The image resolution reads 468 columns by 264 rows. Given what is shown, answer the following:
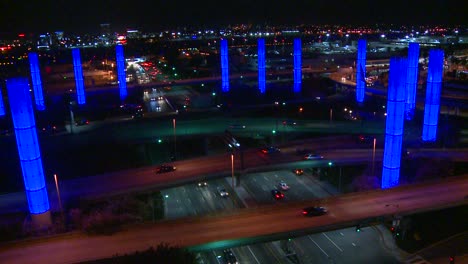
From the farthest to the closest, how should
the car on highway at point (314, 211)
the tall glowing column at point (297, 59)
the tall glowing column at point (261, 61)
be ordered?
the tall glowing column at point (261, 61), the tall glowing column at point (297, 59), the car on highway at point (314, 211)

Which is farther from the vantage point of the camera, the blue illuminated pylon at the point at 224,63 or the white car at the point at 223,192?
the blue illuminated pylon at the point at 224,63

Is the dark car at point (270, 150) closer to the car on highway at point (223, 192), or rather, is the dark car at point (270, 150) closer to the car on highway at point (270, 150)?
the car on highway at point (270, 150)

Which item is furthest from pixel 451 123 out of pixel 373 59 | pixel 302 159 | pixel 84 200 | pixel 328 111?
pixel 373 59

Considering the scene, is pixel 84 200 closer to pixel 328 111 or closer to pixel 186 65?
pixel 328 111

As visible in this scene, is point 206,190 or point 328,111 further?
point 328,111

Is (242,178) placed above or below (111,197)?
below

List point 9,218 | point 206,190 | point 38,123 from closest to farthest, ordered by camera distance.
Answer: point 9,218 → point 206,190 → point 38,123

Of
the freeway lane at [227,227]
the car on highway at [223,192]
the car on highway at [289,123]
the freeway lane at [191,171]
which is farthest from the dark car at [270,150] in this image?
the freeway lane at [227,227]
